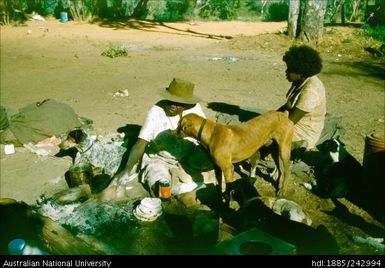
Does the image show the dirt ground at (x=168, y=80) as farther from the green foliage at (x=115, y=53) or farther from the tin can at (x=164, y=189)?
the tin can at (x=164, y=189)

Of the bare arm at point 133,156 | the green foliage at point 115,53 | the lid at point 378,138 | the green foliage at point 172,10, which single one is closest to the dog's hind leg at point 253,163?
the lid at point 378,138

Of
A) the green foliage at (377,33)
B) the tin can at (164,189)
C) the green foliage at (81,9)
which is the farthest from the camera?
the green foliage at (81,9)

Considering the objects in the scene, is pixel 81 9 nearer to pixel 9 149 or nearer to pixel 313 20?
pixel 313 20

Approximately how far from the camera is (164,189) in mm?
4371

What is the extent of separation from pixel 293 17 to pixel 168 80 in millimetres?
7579

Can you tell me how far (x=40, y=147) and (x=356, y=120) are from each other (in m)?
5.63

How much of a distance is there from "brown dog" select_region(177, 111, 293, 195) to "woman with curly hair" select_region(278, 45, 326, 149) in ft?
0.92

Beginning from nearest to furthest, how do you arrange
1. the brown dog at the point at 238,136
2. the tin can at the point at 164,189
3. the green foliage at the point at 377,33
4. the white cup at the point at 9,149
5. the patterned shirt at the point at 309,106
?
the brown dog at the point at 238,136
the tin can at the point at 164,189
the patterned shirt at the point at 309,106
the white cup at the point at 9,149
the green foliage at the point at 377,33

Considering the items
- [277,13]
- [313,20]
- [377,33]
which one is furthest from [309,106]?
[277,13]

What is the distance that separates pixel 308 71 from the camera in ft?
15.8

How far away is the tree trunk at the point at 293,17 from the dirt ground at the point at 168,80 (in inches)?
15.6

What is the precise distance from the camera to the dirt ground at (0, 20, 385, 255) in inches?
200

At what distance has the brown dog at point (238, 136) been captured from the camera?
160 inches

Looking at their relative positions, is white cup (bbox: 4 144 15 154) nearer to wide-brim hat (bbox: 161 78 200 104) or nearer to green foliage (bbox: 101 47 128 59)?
wide-brim hat (bbox: 161 78 200 104)
